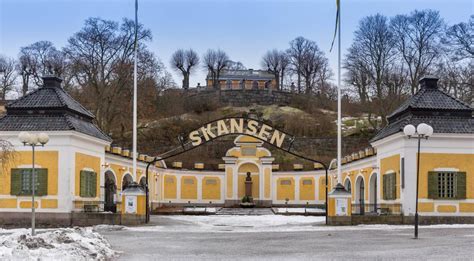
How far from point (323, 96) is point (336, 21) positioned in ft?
196

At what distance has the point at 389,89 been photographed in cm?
5816

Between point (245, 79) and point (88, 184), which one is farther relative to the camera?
point (245, 79)

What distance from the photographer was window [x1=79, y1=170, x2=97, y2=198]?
31.6 meters

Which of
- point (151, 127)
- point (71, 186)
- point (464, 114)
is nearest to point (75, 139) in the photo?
point (71, 186)

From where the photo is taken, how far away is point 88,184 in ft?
106

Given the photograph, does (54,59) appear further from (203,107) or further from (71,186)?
(71,186)

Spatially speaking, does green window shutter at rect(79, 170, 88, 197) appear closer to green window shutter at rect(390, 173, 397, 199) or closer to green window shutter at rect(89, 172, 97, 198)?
green window shutter at rect(89, 172, 97, 198)

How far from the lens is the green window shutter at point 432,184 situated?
30.2m

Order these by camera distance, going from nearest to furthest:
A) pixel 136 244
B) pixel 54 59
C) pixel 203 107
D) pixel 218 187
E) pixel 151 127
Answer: pixel 136 244 → pixel 218 187 → pixel 54 59 → pixel 151 127 → pixel 203 107

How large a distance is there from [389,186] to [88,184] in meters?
13.5

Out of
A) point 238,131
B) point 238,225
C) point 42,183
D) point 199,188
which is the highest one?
point 238,131

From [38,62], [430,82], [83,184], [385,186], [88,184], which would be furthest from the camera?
[38,62]

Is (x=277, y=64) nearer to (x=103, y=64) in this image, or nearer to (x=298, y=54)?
(x=298, y=54)

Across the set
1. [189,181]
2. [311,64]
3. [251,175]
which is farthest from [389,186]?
[311,64]
